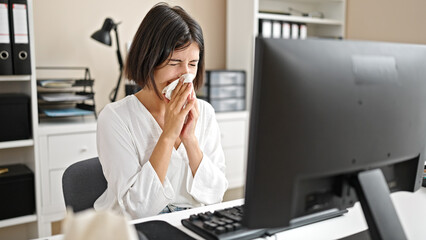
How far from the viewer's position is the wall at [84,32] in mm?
2482

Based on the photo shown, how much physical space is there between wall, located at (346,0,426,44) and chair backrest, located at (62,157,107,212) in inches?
91.4

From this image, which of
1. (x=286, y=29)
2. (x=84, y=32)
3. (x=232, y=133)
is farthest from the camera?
(x=286, y=29)

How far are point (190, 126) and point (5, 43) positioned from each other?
1.24 meters

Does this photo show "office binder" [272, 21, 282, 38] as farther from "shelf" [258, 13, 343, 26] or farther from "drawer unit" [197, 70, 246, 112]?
"drawer unit" [197, 70, 246, 112]

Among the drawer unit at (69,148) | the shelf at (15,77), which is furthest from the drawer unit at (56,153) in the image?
the shelf at (15,77)

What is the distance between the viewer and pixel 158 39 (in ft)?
4.38

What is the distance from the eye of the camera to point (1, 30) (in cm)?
206

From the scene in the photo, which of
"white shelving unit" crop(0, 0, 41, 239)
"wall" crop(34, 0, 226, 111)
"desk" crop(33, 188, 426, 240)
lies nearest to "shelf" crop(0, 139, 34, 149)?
"white shelving unit" crop(0, 0, 41, 239)

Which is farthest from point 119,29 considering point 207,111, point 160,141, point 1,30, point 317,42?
point 317,42

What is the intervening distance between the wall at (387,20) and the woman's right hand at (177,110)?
Answer: 206 cm

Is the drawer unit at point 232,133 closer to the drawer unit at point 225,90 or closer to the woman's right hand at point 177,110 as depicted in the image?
the drawer unit at point 225,90

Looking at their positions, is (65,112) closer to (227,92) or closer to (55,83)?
(55,83)

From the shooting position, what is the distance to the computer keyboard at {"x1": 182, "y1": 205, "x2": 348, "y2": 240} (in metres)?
0.94

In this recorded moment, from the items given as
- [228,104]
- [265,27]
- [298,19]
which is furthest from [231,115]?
[298,19]
